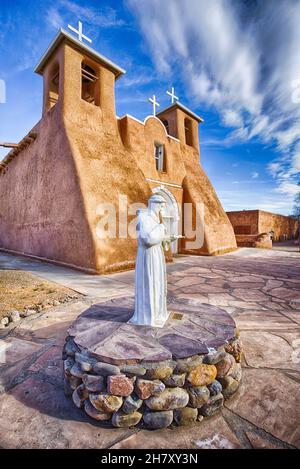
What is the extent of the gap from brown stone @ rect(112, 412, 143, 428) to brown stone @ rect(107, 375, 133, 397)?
5.0 inches

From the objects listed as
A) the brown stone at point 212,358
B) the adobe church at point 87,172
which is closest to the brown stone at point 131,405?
the brown stone at point 212,358

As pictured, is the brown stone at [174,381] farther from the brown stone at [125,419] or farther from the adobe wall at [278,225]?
the adobe wall at [278,225]

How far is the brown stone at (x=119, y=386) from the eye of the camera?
1632 millimetres

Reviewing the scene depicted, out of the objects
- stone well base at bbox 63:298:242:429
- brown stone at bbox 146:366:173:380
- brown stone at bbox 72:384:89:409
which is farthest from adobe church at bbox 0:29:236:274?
brown stone at bbox 146:366:173:380

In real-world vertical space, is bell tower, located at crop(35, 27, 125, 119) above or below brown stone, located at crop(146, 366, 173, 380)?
above

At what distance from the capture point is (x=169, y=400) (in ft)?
5.38

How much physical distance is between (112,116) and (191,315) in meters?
9.40

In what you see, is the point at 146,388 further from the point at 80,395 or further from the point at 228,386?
the point at 228,386

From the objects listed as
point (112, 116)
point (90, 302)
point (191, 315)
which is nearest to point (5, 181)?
point (112, 116)

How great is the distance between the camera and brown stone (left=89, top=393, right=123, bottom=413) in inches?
63.3

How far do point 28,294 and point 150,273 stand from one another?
11.1ft

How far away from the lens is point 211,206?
12.9m

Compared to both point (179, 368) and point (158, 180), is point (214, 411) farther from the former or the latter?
point (158, 180)

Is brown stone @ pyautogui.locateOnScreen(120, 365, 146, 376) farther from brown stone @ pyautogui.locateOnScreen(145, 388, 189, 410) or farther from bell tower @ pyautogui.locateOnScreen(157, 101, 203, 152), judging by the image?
bell tower @ pyautogui.locateOnScreen(157, 101, 203, 152)
